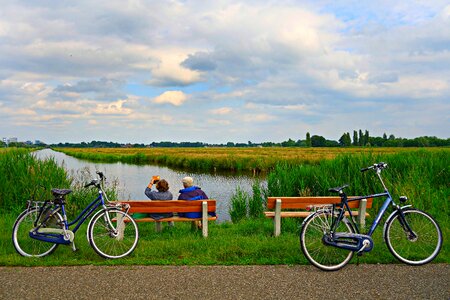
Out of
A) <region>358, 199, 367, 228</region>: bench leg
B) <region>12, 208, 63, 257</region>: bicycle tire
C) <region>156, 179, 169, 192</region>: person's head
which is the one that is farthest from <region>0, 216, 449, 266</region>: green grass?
<region>156, 179, 169, 192</region>: person's head

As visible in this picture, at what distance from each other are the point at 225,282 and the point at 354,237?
1.89 meters

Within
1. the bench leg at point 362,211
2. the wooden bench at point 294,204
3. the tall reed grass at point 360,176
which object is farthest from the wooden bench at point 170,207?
the tall reed grass at point 360,176

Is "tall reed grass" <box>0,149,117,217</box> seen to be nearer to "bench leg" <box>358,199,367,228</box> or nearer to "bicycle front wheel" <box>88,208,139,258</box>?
"bicycle front wheel" <box>88,208,139,258</box>

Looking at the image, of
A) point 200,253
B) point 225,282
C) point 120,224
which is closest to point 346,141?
point 200,253

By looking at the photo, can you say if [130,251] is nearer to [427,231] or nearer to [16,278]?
[16,278]

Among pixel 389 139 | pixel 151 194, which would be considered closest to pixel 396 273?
pixel 151 194

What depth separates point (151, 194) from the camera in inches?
304

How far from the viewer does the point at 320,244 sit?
17.5 ft

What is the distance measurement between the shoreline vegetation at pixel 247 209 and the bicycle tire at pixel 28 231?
13 centimetres

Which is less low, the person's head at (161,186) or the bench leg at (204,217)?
the person's head at (161,186)

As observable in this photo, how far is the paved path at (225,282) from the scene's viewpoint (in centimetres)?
427

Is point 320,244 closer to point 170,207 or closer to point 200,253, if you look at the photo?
point 200,253

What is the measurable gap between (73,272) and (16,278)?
2.14 feet

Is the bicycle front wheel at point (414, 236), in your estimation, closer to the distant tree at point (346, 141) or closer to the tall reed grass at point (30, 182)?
the tall reed grass at point (30, 182)
